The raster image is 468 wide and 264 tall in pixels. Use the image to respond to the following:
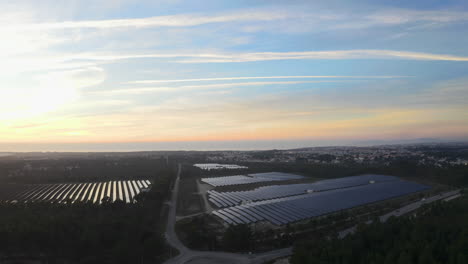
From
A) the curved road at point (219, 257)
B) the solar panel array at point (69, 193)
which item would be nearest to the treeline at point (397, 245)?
the curved road at point (219, 257)

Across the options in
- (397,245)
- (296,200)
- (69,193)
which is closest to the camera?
(397,245)

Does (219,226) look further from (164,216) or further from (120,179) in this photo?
(120,179)

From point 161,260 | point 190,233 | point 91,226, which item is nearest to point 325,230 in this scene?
point 190,233

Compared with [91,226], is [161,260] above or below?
below

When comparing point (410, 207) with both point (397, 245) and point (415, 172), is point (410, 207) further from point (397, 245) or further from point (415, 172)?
point (415, 172)

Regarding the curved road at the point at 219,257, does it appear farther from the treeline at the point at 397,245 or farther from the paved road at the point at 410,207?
the paved road at the point at 410,207

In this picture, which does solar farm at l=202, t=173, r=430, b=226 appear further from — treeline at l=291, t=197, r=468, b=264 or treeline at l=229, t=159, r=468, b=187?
treeline at l=291, t=197, r=468, b=264

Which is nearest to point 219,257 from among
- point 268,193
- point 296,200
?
point 296,200
